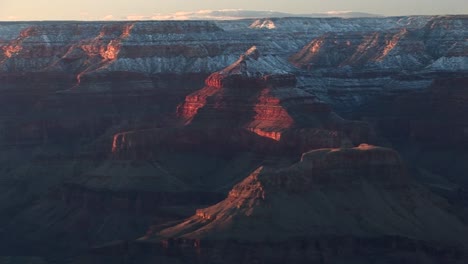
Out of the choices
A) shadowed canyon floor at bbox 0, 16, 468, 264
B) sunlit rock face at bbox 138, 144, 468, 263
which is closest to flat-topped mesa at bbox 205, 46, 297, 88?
shadowed canyon floor at bbox 0, 16, 468, 264

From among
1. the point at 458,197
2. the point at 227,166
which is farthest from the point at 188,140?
the point at 458,197

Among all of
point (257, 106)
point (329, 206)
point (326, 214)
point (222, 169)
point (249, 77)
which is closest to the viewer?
point (326, 214)

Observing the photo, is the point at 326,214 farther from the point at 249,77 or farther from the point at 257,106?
the point at 249,77

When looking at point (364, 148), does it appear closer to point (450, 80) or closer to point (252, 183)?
point (252, 183)

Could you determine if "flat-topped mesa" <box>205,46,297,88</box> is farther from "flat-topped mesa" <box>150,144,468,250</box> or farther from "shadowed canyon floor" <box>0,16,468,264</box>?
"flat-topped mesa" <box>150,144,468,250</box>

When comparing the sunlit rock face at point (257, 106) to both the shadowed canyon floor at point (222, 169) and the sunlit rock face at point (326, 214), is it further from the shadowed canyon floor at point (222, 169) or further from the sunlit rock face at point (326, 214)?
the sunlit rock face at point (326, 214)

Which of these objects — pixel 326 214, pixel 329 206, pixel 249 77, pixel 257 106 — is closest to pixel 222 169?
pixel 257 106
